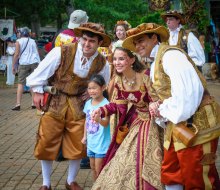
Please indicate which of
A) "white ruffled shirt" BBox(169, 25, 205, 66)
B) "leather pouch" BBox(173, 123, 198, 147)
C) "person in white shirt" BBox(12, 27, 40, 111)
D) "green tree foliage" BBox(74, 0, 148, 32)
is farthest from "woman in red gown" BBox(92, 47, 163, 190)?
"green tree foliage" BBox(74, 0, 148, 32)

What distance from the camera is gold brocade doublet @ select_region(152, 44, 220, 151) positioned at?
3564mm

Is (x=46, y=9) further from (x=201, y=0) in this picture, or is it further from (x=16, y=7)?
(x=201, y=0)

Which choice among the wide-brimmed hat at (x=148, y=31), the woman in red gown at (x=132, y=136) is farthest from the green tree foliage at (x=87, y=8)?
the wide-brimmed hat at (x=148, y=31)

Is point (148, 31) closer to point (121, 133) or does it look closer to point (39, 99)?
point (121, 133)

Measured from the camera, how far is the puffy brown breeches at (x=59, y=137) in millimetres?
5043

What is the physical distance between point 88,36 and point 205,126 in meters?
1.79

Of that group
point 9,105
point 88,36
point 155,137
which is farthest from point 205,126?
point 9,105

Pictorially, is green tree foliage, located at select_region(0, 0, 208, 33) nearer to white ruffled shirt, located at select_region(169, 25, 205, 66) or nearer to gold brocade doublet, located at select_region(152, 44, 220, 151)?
white ruffled shirt, located at select_region(169, 25, 205, 66)

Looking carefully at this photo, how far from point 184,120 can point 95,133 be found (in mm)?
1643

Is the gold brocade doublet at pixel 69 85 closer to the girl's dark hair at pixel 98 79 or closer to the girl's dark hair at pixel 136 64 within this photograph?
the girl's dark hair at pixel 98 79

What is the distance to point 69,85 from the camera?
16.7 feet

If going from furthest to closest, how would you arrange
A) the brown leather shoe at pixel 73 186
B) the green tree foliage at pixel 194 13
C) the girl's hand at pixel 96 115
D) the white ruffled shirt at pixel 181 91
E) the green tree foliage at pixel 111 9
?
the green tree foliage at pixel 111 9 < the green tree foliage at pixel 194 13 < the brown leather shoe at pixel 73 186 < the girl's hand at pixel 96 115 < the white ruffled shirt at pixel 181 91

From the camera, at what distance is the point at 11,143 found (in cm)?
779

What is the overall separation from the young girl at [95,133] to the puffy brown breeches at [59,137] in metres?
0.11
